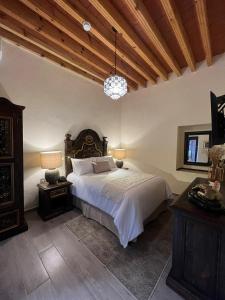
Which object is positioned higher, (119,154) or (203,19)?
(203,19)

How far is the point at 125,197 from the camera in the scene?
2.03m

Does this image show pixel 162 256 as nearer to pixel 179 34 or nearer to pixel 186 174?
pixel 186 174

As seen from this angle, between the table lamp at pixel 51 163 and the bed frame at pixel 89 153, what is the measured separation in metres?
0.54

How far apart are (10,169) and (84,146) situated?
5.79 ft

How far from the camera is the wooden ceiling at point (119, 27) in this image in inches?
69.4

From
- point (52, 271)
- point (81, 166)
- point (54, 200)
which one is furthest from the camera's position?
point (81, 166)

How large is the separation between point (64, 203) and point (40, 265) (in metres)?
1.30

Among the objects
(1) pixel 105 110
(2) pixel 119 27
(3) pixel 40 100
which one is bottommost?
(3) pixel 40 100

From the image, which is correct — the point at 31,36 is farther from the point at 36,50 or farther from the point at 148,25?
the point at 148,25

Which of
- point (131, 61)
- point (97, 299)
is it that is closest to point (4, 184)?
point (97, 299)

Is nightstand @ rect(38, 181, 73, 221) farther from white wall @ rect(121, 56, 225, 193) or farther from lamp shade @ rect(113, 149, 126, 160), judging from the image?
white wall @ rect(121, 56, 225, 193)

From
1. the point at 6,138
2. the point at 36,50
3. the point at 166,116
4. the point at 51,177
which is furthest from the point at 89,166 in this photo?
the point at 36,50

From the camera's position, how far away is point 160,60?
120 inches

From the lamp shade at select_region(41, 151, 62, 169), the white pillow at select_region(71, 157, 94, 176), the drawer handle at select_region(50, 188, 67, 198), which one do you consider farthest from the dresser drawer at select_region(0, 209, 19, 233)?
the white pillow at select_region(71, 157, 94, 176)
